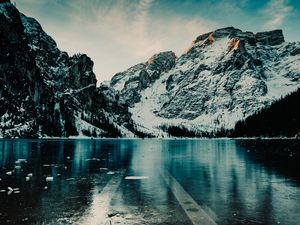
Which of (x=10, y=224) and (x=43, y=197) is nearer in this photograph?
(x=10, y=224)

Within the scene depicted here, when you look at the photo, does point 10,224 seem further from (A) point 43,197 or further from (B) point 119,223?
(A) point 43,197

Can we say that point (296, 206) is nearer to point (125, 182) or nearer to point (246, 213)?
point (246, 213)

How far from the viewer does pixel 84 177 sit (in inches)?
1185

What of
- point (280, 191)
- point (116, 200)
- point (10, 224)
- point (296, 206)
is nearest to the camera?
point (10, 224)

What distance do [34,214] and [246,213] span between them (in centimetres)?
894

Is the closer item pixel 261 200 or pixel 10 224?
pixel 10 224

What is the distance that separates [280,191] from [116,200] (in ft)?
33.6

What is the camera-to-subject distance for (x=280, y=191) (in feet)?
75.6

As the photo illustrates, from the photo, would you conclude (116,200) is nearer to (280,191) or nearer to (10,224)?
(10,224)

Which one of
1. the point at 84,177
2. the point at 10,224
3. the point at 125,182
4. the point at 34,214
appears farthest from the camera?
the point at 84,177

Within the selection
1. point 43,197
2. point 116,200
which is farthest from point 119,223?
point 43,197

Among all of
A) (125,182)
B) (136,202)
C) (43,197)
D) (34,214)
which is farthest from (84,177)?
(34,214)

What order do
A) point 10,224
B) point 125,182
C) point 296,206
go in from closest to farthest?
point 10,224, point 296,206, point 125,182

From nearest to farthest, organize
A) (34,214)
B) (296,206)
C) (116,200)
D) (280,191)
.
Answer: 1. (34,214)
2. (296,206)
3. (116,200)
4. (280,191)
